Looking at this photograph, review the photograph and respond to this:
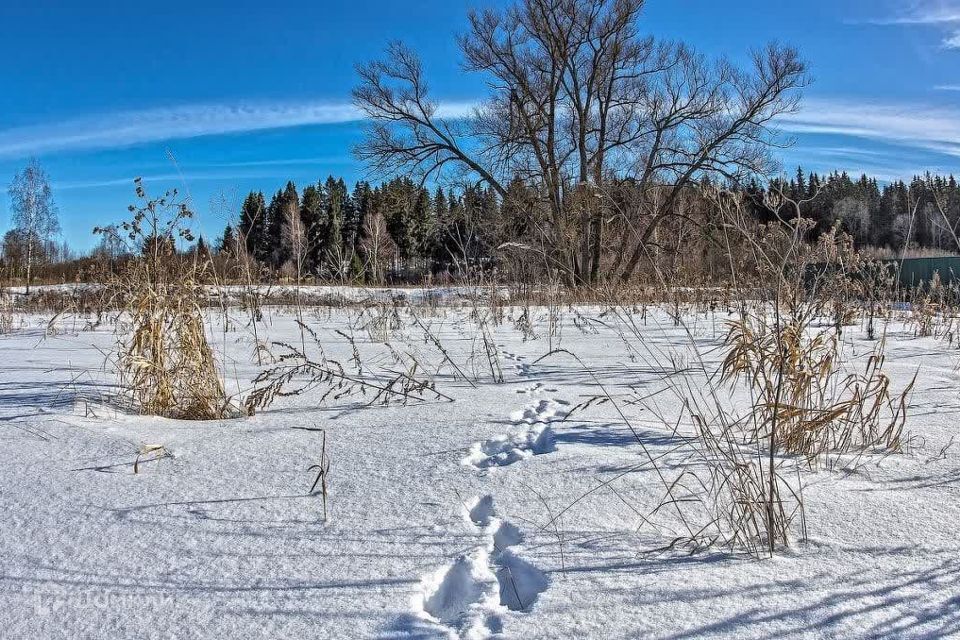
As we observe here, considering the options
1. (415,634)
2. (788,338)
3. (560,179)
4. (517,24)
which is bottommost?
(415,634)

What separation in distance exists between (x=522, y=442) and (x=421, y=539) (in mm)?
680

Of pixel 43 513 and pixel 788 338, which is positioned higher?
pixel 788 338

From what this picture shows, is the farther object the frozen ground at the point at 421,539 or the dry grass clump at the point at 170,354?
the dry grass clump at the point at 170,354

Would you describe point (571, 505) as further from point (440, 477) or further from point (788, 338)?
point (788, 338)

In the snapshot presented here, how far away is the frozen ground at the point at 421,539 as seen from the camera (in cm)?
85

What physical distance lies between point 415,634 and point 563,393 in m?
1.63

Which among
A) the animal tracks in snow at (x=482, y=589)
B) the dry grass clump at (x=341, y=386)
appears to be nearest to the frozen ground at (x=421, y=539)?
the animal tracks in snow at (x=482, y=589)

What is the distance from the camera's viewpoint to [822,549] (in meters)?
1.04

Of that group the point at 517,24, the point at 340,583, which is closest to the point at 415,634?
the point at 340,583

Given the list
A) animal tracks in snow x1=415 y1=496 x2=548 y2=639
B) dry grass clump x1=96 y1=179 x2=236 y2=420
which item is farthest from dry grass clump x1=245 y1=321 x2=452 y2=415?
animal tracks in snow x1=415 y1=496 x2=548 y2=639

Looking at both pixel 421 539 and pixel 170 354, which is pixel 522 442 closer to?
pixel 421 539

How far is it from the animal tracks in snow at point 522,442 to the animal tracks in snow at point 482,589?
44 cm

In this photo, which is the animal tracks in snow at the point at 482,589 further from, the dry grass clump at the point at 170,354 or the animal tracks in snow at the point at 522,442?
the dry grass clump at the point at 170,354

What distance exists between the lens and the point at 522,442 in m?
1.73
